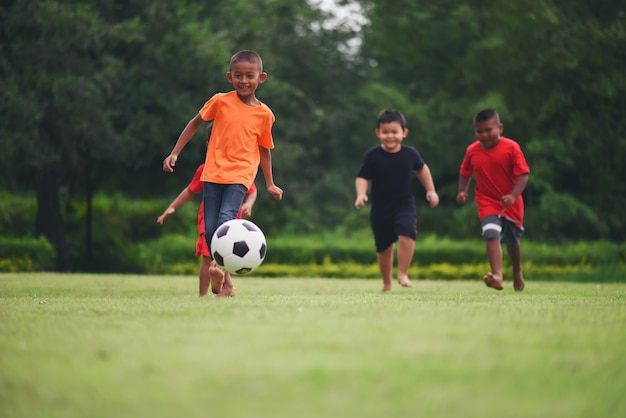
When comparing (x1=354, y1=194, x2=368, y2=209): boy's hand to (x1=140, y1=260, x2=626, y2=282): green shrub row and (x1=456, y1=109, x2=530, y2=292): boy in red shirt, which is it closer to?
(x1=456, y1=109, x2=530, y2=292): boy in red shirt

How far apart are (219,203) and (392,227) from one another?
113 inches

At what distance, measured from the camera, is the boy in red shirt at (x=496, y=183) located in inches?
384

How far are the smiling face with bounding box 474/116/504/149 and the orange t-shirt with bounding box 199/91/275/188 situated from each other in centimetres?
283

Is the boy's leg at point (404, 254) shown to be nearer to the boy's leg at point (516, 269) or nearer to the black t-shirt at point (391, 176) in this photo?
the black t-shirt at point (391, 176)

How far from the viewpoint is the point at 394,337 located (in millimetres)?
4227

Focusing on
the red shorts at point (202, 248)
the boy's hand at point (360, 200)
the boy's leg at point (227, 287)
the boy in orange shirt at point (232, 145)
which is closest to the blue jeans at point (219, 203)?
the boy in orange shirt at point (232, 145)

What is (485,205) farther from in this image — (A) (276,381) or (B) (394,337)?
(A) (276,381)

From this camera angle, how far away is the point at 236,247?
762 centimetres

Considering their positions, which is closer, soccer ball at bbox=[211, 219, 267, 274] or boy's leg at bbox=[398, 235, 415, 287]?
soccer ball at bbox=[211, 219, 267, 274]

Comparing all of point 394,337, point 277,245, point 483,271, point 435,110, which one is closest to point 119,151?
point 277,245

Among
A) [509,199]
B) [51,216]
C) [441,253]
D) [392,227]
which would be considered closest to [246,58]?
[392,227]

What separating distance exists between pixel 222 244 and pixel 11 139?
466 inches

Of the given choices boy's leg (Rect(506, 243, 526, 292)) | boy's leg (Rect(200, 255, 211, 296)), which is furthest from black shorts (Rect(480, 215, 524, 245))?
boy's leg (Rect(200, 255, 211, 296))

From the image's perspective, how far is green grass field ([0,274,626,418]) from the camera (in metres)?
3.02
